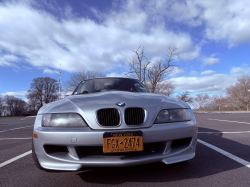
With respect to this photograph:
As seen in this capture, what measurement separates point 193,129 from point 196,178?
1.81 feet

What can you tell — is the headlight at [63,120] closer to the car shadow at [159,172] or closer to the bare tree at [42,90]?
the car shadow at [159,172]

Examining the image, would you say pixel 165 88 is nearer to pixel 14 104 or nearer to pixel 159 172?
pixel 159 172

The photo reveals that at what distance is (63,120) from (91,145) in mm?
457

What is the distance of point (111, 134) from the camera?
5.67 ft

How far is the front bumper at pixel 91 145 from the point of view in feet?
5.68

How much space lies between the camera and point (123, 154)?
1.85 metres

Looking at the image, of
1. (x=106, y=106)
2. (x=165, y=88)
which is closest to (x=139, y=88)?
(x=106, y=106)

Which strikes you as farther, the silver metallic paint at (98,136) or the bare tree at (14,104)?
the bare tree at (14,104)

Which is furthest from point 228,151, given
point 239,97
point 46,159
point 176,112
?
point 239,97

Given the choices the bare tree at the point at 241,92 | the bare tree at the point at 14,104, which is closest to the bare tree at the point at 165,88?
the bare tree at the point at 241,92

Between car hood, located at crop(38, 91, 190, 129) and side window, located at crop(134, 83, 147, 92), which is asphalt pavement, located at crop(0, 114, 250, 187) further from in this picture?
side window, located at crop(134, 83, 147, 92)

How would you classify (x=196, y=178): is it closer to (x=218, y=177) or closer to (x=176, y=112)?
(x=218, y=177)

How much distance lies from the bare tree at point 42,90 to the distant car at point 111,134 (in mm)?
44160

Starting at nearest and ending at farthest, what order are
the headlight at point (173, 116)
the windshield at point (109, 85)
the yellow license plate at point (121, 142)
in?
1. the yellow license plate at point (121, 142)
2. the headlight at point (173, 116)
3. the windshield at point (109, 85)
